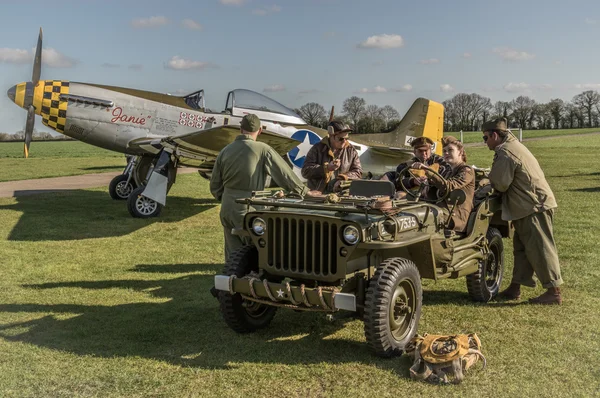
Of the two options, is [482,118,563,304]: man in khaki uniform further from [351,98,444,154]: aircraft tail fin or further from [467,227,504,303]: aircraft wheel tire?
[351,98,444,154]: aircraft tail fin

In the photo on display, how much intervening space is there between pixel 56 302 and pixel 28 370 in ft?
6.23

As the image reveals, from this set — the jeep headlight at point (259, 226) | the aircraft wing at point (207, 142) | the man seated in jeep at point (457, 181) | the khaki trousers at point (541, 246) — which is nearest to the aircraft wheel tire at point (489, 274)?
the khaki trousers at point (541, 246)

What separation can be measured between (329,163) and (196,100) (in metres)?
8.24

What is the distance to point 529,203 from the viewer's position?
5418mm

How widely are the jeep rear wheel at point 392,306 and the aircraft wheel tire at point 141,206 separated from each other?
808 cm

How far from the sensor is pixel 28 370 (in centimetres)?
397

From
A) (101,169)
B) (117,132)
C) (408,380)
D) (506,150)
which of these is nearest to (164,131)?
(117,132)

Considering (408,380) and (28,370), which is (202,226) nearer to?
(28,370)

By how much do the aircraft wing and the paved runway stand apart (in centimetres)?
652

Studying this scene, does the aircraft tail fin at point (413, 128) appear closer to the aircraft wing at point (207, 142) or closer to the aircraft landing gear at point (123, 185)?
the aircraft wing at point (207, 142)

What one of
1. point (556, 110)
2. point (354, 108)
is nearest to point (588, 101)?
point (556, 110)

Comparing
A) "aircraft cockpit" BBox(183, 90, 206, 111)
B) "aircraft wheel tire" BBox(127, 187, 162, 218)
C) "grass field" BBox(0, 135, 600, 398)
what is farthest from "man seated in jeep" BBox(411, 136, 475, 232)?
"aircraft cockpit" BBox(183, 90, 206, 111)

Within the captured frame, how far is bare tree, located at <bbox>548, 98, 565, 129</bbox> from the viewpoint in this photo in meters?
72.2

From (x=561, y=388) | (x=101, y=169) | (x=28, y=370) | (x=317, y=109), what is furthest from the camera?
(x=101, y=169)
